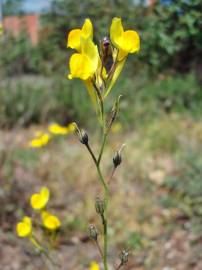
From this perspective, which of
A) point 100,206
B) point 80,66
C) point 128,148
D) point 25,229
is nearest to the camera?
point 80,66

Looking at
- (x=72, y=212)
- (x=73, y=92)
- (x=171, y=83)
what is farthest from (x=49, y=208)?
(x=171, y=83)

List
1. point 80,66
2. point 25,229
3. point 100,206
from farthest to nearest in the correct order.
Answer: point 25,229 < point 100,206 < point 80,66

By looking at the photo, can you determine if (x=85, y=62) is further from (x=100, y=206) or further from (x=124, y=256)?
(x=124, y=256)

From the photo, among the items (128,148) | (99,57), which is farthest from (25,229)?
(128,148)

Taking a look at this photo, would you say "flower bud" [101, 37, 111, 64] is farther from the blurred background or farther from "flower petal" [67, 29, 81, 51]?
the blurred background

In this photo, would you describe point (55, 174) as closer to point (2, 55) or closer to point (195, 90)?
point (2, 55)

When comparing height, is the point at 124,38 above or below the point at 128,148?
above

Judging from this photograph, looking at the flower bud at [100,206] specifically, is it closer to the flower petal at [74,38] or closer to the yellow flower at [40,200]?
the flower petal at [74,38]
